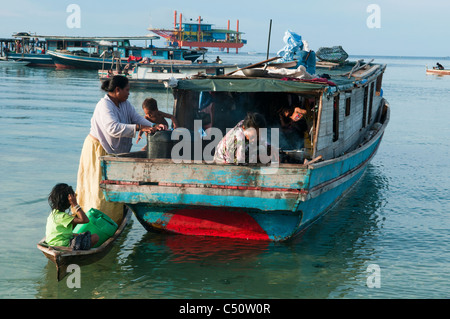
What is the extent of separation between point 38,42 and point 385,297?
59.7 metres

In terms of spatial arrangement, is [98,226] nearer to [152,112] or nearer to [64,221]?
[64,221]

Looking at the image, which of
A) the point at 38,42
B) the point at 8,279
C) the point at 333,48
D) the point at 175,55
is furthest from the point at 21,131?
the point at 38,42

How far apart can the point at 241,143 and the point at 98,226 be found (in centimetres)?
191

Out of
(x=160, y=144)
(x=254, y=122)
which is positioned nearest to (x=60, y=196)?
(x=160, y=144)

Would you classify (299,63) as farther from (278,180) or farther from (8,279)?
(8,279)

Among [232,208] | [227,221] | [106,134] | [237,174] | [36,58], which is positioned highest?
[36,58]

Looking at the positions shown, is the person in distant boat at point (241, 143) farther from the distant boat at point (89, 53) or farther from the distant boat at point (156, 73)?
the distant boat at point (89, 53)

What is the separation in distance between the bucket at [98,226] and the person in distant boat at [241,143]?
1480mm

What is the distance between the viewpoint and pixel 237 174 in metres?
6.30

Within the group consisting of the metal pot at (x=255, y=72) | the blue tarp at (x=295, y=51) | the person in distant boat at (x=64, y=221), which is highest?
the blue tarp at (x=295, y=51)

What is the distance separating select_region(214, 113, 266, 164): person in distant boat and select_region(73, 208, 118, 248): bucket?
1.48m

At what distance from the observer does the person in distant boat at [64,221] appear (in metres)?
5.68

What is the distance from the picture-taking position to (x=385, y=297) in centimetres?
601

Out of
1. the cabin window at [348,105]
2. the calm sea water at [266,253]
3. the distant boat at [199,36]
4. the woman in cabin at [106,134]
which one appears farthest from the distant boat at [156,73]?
the distant boat at [199,36]
